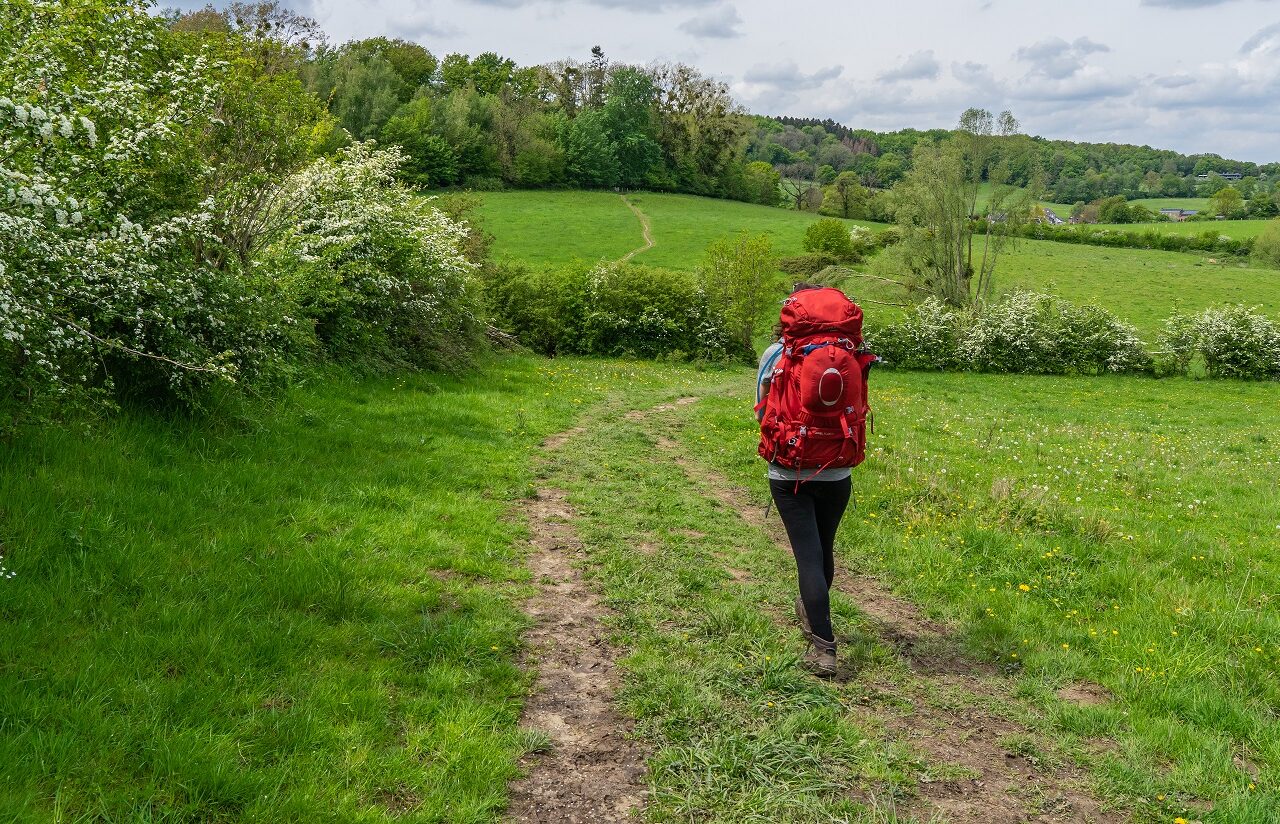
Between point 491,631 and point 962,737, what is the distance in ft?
10.5

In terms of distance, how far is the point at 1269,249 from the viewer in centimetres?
7231

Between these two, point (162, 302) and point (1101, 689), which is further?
point (162, 302)

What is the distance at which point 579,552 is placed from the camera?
7.27m

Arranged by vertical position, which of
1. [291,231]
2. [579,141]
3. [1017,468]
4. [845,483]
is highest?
[579,141]

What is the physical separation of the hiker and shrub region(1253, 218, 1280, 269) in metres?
90.4

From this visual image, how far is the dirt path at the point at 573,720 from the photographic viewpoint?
12.5 feet

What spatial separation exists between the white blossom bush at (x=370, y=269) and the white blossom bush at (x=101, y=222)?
2.36m

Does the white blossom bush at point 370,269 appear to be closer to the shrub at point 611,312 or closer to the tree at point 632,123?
the shrub at point 611,312

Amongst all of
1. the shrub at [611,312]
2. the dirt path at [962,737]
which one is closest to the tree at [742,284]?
the shrub at [611,312]

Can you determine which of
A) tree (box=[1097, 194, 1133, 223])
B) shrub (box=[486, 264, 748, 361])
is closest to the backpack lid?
shrub (box=[486, 264, 748, 361])

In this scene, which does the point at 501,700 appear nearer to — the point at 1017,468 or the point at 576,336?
the point at 1017,468

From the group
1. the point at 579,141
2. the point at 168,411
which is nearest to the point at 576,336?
the point at 168,411

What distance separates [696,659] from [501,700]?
144 cm

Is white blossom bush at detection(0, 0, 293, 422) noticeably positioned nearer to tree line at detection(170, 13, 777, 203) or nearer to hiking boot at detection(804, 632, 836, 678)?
hiking boot at detection(804, 632, 836, 678)
